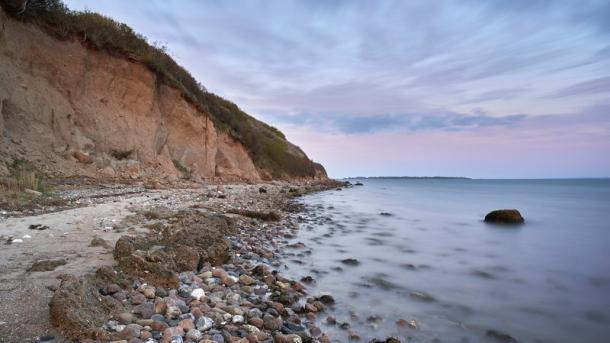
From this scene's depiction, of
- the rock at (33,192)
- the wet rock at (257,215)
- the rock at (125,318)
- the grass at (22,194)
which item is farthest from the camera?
the wet rock at (257,215)

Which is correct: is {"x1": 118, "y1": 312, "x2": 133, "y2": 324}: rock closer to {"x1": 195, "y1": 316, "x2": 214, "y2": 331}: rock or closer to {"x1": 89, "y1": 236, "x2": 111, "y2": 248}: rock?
{"x1": 195, "y1": 316, "x2": 214, "y2": 331}: rock

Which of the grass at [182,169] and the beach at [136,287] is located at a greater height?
the grass at [182,169]

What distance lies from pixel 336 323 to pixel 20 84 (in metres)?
15.3

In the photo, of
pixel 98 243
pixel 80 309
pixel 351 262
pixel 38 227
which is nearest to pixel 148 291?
pixel 80 309

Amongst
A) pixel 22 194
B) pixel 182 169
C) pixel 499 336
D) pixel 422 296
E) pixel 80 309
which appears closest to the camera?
pixel 80 309

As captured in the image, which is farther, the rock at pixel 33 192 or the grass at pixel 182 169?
the grass at pixel 182 169

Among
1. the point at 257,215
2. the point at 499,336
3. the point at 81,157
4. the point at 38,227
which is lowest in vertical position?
the point at 499,336

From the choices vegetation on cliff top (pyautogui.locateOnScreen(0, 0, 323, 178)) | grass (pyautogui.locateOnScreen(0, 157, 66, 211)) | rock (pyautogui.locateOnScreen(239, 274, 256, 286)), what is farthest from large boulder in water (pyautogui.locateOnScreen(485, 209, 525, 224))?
vegetation on cliff top (pyautogui.locateOnScreen(0, 0, 323, 178))

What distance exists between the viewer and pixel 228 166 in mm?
27281

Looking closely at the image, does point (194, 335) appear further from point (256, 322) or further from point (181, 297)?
point (181, 297)

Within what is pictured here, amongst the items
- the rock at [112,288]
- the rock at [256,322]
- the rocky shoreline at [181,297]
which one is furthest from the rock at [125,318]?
the rock at [256,322]

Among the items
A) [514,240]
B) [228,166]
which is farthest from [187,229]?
[228,166]

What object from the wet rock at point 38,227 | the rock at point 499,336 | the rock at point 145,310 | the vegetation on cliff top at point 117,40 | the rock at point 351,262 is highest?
the vegetation on cliff top at point 117,40

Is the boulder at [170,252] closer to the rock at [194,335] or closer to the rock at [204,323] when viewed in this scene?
the rock at [204,323]
